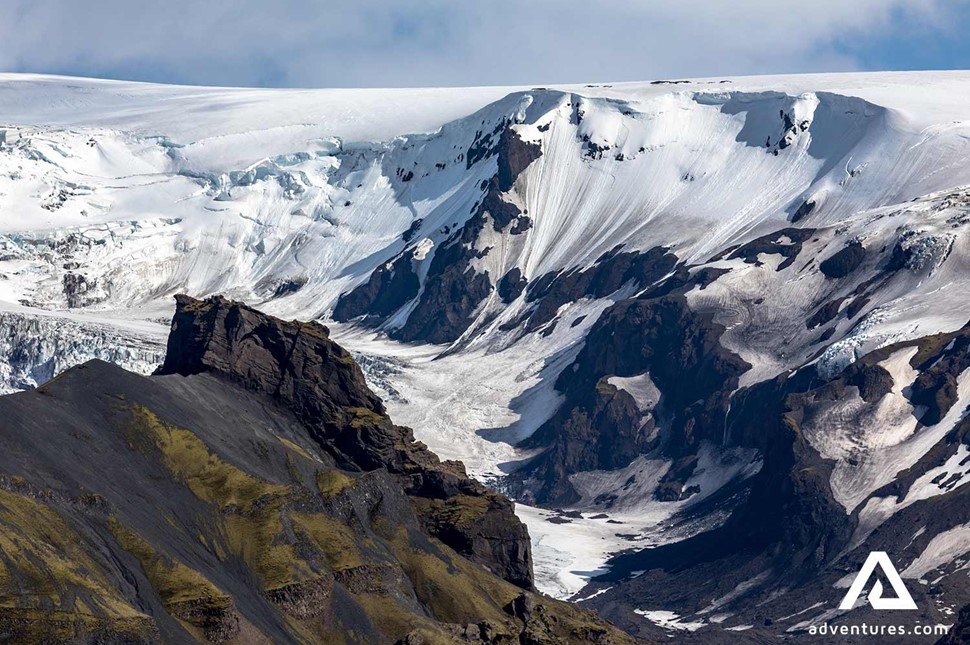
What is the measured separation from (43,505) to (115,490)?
18.2m

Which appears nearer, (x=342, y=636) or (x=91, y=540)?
(x=91, y=540)

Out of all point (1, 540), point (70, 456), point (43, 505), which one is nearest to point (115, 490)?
point (70, 456)

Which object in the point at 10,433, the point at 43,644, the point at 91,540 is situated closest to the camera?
the point at 43,644

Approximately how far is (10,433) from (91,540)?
63.7 feet

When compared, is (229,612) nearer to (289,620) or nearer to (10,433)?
(289,620)

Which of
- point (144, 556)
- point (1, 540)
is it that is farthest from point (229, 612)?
point (1, 540)

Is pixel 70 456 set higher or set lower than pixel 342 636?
higher

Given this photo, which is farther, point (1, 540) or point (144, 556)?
point (144, 556)

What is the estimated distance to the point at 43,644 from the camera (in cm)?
15462

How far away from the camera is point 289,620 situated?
7761 inches

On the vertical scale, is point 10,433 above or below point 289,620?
above

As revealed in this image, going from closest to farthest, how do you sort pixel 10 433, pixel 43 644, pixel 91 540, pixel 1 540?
pixel 43 644
pixel 1 540
pixel 91 540
pixel 10 433

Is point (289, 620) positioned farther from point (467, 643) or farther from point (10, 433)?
point (10, 433)

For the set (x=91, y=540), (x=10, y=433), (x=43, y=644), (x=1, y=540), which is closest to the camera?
(x=43, y=644)
